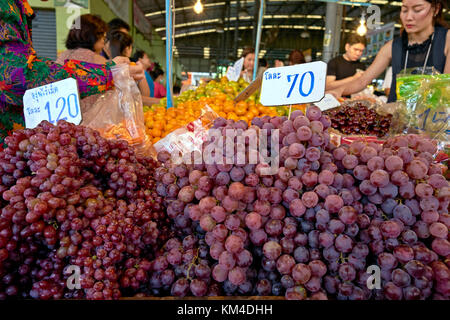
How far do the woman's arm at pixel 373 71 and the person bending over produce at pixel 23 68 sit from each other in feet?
6.67

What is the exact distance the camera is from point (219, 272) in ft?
2.20

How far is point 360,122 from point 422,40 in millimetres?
1253

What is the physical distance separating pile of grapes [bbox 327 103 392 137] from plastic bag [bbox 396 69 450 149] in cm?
23

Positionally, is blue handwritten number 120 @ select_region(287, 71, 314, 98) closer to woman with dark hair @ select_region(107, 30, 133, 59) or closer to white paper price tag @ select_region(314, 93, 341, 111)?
white paper price tag @ select_region(314, 93, 341, 111)

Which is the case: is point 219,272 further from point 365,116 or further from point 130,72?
point 365,116

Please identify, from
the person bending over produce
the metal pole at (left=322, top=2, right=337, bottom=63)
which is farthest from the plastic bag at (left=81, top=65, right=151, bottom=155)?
the metal pole at (left=322, top=2, right=337, bottom=63)

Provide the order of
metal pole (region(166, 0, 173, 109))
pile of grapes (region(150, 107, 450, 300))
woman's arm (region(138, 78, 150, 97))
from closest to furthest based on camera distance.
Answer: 1. pile of grapes (region(150, 107, 450, 300))
2. metal pole (region(166, 0, 173, 109))
3. woman's arm (region(138, 78, 150, 97))

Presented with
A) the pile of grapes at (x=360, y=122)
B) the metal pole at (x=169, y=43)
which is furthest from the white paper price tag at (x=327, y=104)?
the metal pole at (x=169, y=43)

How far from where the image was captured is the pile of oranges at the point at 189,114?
1.85 m

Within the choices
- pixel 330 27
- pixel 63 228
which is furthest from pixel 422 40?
pixel 330 27

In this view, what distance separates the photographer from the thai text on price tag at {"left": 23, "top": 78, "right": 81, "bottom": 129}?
42.2 inches

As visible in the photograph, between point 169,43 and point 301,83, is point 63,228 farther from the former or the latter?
point 169,43
